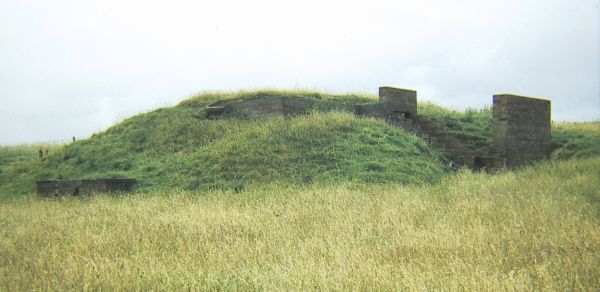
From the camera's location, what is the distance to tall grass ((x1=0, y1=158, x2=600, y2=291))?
4.91m

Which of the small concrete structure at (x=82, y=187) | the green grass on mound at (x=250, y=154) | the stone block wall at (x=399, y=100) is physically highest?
the stone block wall at (x=399, y=100)

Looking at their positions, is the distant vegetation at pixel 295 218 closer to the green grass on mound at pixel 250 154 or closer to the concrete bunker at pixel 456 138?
the green grass on mound at pixel 250 154

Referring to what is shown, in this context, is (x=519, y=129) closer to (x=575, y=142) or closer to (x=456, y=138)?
(x=456, y=138)

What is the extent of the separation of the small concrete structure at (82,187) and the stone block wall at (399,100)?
9250 millimetres

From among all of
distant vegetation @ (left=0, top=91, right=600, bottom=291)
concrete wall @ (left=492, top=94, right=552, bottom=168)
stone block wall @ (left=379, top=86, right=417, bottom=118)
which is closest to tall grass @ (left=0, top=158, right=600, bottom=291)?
distant vegetation @ (left=0, top=91, right=600, bottom=291)

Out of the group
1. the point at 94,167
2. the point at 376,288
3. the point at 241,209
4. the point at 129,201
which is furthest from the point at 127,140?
the point at 376,288

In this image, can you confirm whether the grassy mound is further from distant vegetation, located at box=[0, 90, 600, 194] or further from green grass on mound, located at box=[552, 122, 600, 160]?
green grass on mound, located at box=[552, 122, 600, 160]

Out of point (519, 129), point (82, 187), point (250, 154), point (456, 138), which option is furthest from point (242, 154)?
point (519, 129)

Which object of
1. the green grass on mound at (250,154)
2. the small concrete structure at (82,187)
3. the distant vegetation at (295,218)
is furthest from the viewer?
the green grass on mound at (250,154)

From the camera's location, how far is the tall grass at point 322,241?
4910 millimetres

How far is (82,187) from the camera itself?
13203mm

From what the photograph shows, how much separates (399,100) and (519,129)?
411cm

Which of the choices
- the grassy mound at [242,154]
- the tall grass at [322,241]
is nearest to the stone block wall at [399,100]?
the grassy mound at [242,154]

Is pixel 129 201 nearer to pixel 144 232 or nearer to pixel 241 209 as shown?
pixel 241 209
